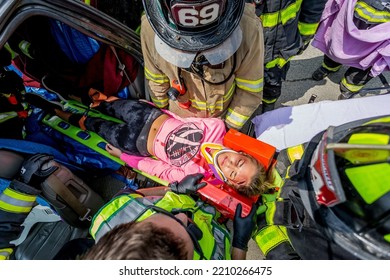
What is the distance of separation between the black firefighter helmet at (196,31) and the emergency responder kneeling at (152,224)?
87 cm

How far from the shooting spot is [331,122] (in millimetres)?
2662

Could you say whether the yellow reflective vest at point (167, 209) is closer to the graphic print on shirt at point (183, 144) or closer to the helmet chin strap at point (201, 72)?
the graphic print on shirt at point (183, 144)

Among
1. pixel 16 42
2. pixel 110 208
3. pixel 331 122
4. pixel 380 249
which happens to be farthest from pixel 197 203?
pixel 16 42

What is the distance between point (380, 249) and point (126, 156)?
191 centimetres

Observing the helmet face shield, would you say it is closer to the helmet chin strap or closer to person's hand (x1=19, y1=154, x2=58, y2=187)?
the helmet chin strap

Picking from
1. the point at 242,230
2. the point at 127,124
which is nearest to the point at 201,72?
the point at 127,124

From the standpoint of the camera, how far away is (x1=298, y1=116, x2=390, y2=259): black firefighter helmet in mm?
1132

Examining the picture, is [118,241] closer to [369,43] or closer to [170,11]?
[170,11]

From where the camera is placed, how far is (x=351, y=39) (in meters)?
2.48

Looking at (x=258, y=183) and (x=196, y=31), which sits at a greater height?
(x=196, y=31)

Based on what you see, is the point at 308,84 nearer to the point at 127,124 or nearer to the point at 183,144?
the point at 183,144

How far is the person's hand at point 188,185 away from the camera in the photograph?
2.19 metres

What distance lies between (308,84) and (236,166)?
1586 millimetres

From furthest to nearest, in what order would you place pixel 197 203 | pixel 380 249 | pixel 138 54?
1. pixel 138 54
2. pixel 197 203
3. pixel 380 249
